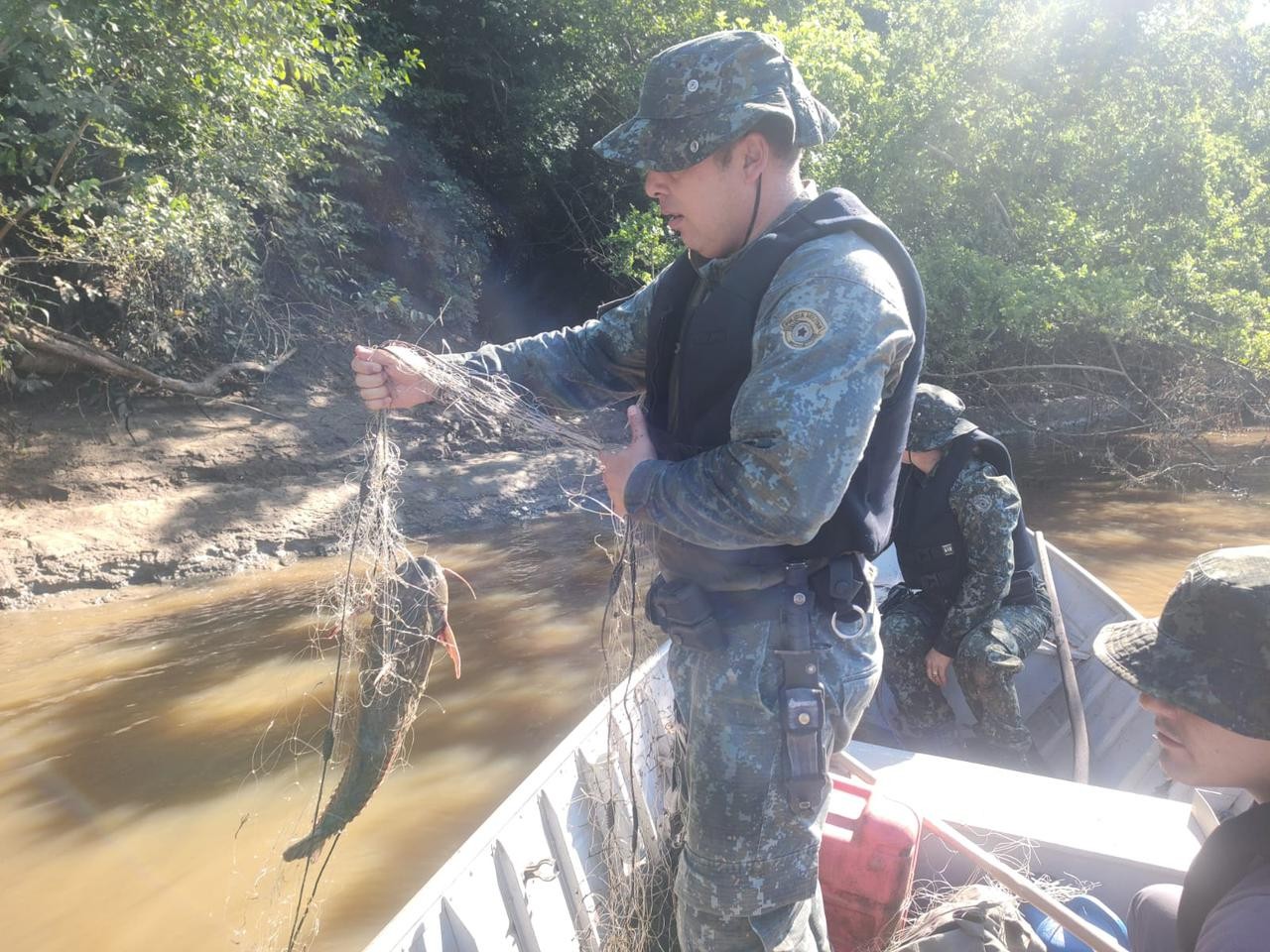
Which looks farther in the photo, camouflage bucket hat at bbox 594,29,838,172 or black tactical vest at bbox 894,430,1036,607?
black tactical vest at bbox 894,430,1036,607

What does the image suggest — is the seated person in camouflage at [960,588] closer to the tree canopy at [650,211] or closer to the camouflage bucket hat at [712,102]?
the camouflage bucket hat at [712,102]

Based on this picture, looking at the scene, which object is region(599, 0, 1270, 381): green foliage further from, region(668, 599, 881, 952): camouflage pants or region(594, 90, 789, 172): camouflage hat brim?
region(668, 599, 881, 952): camouflage pants

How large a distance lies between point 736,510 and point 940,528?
2710 mm

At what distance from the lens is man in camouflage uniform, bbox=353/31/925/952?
1758 mm

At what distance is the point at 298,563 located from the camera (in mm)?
9109

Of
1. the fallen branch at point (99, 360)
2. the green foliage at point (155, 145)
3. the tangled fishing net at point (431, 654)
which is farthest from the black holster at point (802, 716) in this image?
the fallen branch at point (99, 360)

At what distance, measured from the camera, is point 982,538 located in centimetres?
392

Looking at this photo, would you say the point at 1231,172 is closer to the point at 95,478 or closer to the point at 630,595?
the point at 630,595

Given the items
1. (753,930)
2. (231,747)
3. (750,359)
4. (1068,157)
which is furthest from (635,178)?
(753,930)

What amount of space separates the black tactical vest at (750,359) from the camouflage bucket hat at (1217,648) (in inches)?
22.5

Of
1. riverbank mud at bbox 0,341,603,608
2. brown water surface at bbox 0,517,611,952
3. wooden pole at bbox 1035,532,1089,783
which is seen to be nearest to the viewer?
wooden pole at bbox 1035,532,1089,783

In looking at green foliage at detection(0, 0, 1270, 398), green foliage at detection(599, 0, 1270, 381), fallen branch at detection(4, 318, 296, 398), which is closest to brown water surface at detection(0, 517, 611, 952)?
fallen branch at detection(4, 318, 296, 398)

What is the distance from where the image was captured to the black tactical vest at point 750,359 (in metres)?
1.84

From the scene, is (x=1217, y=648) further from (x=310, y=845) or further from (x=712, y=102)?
(x=310, y=845)
